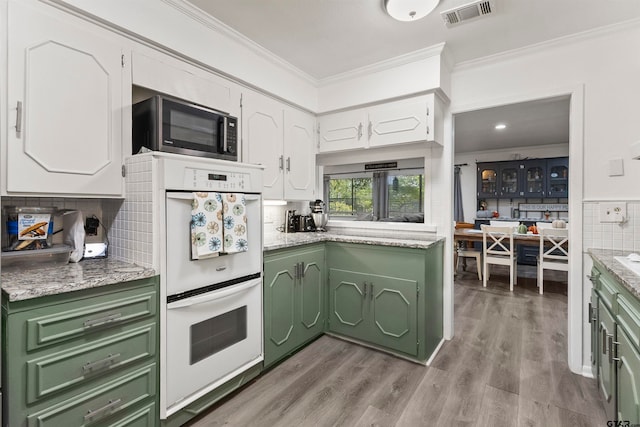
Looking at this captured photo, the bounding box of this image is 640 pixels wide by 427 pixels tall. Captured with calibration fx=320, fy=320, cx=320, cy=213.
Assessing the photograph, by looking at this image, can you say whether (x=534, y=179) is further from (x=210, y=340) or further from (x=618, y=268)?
(x=210, y=340)

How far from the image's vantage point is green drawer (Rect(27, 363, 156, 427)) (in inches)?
49.4

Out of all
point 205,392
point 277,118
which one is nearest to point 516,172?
point 277,118

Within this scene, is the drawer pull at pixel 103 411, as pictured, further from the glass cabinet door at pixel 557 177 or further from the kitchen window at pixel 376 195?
the glass cabinet door at pixel 557 177

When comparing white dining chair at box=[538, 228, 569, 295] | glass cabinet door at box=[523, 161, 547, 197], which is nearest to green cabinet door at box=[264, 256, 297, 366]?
white dining chair at box=[538, 228, 569, 295]

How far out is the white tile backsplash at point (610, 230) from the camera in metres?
2.07

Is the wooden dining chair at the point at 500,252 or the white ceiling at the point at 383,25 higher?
the white ceiling at the point at 383,25

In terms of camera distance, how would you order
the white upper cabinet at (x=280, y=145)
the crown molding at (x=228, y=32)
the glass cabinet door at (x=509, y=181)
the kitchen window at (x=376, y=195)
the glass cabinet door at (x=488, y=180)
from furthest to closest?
1. the glass cabinet door at (x=488, y=180)
2. the glass cabinet door at (x=509, y=181)
3. the kitchen window at (x=376, y=195)
4. the white upper cabinet at (x=280, y=145)
5. the crown molding at (x=228, y=32)

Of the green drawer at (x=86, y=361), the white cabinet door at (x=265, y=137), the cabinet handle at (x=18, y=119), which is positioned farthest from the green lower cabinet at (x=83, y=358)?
the white cabinet door at (x=265, y=137)

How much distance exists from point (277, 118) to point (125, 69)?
3.97ft

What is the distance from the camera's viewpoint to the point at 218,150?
6.39 feet

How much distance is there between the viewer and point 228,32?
2209 millimetres

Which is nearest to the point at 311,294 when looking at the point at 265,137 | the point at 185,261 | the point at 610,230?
the point at 185,261

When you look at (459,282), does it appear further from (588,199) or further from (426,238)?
(588,199)

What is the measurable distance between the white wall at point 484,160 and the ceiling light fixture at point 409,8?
616cm
